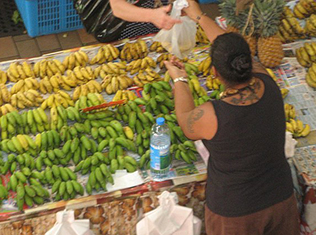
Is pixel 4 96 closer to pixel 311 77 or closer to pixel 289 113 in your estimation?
pixel 289 113

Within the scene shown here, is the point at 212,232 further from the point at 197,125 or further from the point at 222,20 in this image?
the point at 222,20

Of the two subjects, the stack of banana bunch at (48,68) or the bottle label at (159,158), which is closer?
the bottle label at (159,158)

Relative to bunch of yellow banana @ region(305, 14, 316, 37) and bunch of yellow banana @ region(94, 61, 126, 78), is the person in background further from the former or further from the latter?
bunch of yellow banana @ region(305, 14, 316, 37)

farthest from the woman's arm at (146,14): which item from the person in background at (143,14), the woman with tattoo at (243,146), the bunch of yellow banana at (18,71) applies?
the bunch of yellow banana at (18,71)

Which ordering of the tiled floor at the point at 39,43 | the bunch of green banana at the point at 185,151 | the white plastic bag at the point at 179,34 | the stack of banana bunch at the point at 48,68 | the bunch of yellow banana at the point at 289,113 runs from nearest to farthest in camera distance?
the bunch of green banana at the point at 185,151 < the white plastic bag at the point at 179,34 < the bunch of yellow banana at the point at 289,113 < the stack of banana bunch at the point at 48,68 < the tiled floor at the point at 39,43

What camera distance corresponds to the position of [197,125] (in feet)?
7.65

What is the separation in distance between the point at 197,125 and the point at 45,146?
1068 millimetres

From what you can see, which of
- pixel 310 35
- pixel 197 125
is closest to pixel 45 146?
pixel 197 125

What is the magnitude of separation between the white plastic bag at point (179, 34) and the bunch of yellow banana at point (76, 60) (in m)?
0.70

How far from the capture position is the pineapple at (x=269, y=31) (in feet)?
11.8

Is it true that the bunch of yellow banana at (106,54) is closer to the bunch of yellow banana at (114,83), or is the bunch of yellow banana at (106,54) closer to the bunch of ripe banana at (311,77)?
the bunch of yellow banana at (114,83)

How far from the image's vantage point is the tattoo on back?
7.59ft

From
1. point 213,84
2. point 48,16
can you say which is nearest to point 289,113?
point 213,84

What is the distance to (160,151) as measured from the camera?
8.80 feet
